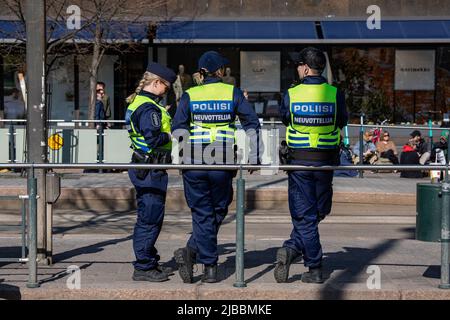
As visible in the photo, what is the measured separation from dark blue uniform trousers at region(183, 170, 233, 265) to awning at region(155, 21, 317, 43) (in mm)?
19690

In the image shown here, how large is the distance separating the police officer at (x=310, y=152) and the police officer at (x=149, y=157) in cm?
107

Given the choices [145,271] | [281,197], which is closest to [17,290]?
[145,271]

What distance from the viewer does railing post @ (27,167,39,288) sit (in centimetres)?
780

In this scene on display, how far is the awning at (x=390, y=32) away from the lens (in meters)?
27.6

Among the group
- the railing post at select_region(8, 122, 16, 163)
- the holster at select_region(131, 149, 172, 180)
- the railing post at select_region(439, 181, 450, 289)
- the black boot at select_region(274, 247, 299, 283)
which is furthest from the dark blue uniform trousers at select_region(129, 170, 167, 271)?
the railing post at select_region(8, 122, 16, 163)

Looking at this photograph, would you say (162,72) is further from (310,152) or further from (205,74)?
(310,152)

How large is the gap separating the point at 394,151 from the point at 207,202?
44.1 feet

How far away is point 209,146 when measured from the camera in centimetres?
805

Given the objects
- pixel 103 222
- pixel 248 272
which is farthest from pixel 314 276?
pixel 103 222

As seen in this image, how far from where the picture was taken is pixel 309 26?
28.2 metres

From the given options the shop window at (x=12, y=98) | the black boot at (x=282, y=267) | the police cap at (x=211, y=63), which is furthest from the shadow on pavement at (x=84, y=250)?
the shop window at (x=12, y=98)

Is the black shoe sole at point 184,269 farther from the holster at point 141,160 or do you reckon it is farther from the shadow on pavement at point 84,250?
the shadow on pavement at point 84,250
